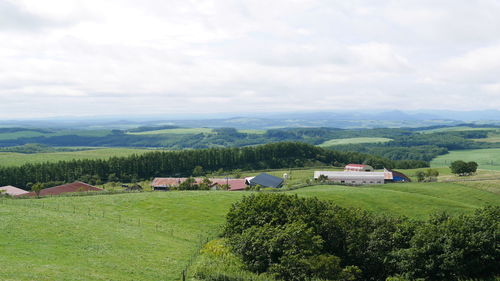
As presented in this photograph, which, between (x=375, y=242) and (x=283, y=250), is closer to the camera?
(x=283, y=250)

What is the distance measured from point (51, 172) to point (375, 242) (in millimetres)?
121035

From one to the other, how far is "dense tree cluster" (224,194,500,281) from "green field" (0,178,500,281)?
8.42 m

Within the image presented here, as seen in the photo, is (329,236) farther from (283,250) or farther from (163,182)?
(163,182)

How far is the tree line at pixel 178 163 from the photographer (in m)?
126

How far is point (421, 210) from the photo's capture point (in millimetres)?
70500

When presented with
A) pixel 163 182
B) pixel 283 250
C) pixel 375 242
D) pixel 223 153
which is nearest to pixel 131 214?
pixel 283 250

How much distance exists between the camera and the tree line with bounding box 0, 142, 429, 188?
126000 mm

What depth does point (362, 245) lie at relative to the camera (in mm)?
38500

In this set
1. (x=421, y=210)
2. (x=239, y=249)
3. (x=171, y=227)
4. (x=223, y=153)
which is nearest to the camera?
(x=239, y=249)

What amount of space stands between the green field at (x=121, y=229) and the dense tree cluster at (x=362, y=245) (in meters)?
8.42

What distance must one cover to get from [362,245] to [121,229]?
29282 millimetres

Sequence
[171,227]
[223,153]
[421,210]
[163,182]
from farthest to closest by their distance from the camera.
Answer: [223,153] → [163,182] → [421,210] → [171,227]

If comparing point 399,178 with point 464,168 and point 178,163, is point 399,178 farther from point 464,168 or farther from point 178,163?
point 178,163

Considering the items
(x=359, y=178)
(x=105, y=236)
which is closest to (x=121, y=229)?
(x=105, y=236)
